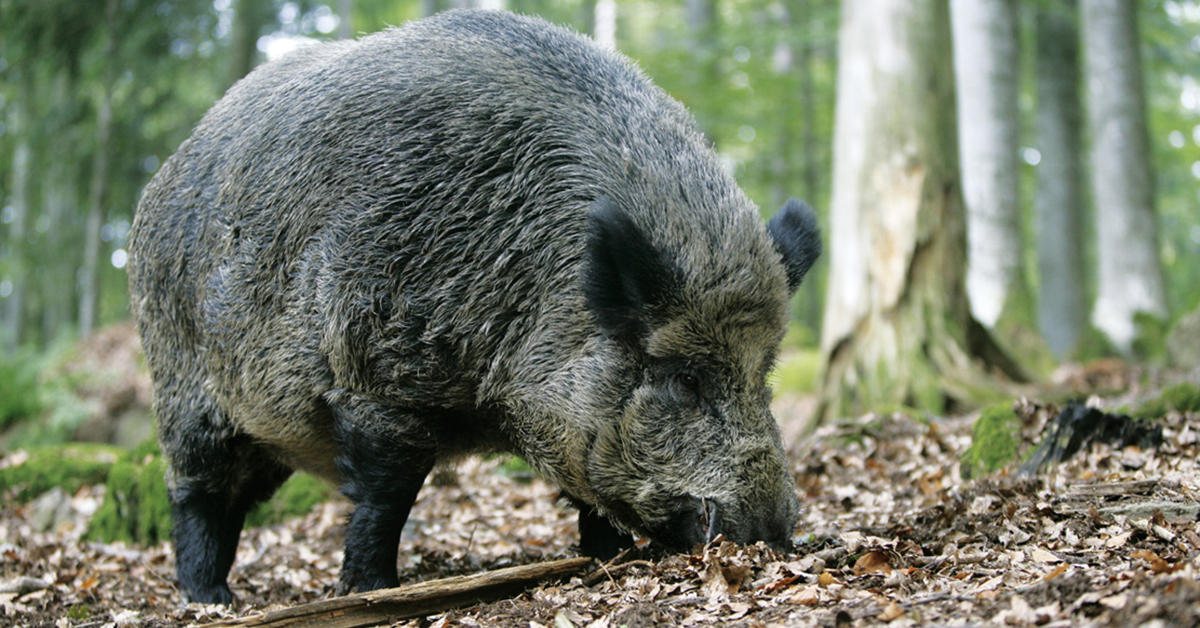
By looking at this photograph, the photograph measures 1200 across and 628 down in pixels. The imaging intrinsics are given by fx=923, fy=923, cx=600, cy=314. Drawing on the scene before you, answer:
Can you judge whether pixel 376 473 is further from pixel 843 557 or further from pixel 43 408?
pixel 43 408

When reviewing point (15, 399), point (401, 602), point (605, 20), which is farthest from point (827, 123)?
point (401, 602)

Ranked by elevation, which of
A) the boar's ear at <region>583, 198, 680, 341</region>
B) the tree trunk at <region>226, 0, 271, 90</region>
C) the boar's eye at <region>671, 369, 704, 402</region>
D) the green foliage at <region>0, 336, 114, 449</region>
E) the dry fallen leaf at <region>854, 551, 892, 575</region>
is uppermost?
the tree trunk at <region>226, 0, 271, 90</region>

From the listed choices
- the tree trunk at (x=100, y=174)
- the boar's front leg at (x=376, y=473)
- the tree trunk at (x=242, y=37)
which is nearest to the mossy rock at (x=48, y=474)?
the boar's front leg at (x=376, y=473)

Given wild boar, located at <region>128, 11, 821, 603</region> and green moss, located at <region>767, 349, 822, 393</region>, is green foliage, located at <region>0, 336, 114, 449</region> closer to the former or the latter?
wild boar, located at <region>128, 11, 821, 603</region>

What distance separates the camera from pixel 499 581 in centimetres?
402

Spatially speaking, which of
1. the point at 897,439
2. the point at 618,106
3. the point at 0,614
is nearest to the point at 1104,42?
the point at 897,439

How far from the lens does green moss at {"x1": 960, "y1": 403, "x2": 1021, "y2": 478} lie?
18.1ft

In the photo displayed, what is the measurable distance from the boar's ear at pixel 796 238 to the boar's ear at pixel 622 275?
0.83 m

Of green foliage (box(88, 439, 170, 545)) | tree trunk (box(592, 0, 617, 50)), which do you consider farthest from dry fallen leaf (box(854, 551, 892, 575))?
tree trunk (box(592, 0, 617, 50))

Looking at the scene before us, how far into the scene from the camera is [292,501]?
766 centimetres

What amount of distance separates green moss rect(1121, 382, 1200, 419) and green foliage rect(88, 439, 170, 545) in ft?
22.1

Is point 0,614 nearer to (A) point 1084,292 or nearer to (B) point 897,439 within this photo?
(B) point 897,439

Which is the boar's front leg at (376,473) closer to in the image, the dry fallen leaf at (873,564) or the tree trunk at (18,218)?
the dry fallen leaf at (873,564)

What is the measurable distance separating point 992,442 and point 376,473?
11.9 feet
